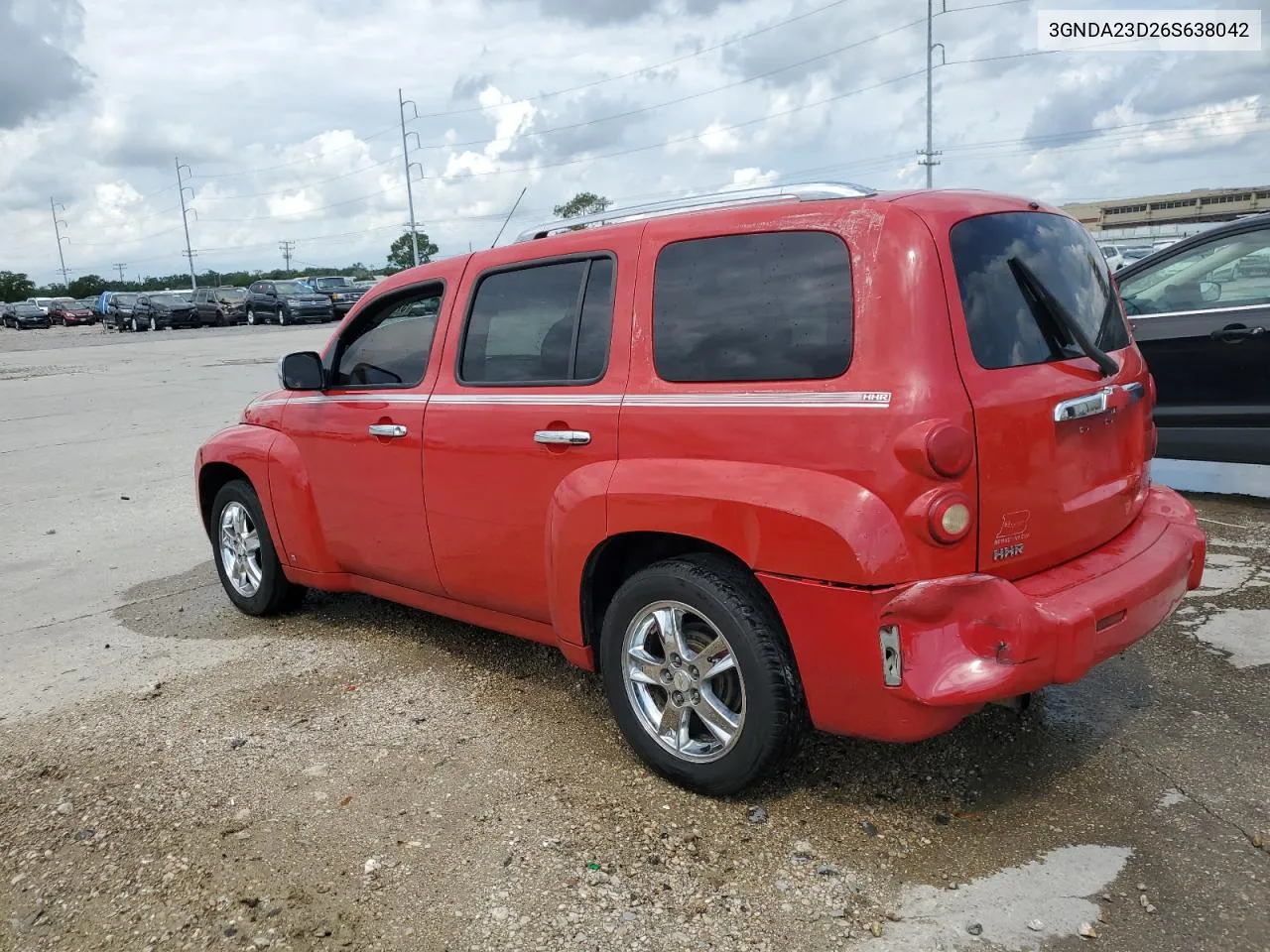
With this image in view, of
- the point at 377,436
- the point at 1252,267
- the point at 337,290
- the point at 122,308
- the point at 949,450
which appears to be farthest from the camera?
the point at 122,308

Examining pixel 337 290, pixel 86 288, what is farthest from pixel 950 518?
pixel 86 288

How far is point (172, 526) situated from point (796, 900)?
19.9 ft

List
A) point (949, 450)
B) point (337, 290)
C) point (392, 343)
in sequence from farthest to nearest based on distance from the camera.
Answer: point (337, 290)
point (392, 343)
point (949, 450)

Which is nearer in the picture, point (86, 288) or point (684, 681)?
point (684, 681)

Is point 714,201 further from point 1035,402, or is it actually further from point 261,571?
point 261,571

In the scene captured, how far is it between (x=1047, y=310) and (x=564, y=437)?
5.18ft

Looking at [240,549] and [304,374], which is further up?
[304,374]

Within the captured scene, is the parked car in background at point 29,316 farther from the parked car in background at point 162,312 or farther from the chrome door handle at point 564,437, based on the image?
the chrome door handle at point 564,437

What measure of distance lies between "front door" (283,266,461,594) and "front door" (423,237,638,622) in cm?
15

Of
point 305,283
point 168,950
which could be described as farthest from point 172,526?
Answer: point 305,283

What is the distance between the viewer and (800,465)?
9.37 ft

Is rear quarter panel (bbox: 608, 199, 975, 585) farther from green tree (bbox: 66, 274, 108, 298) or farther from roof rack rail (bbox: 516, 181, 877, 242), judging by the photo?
green tree (bbox: 66, 274, 108, 298)

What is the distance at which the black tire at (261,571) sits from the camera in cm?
511

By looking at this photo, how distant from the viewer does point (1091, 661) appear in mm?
2861
